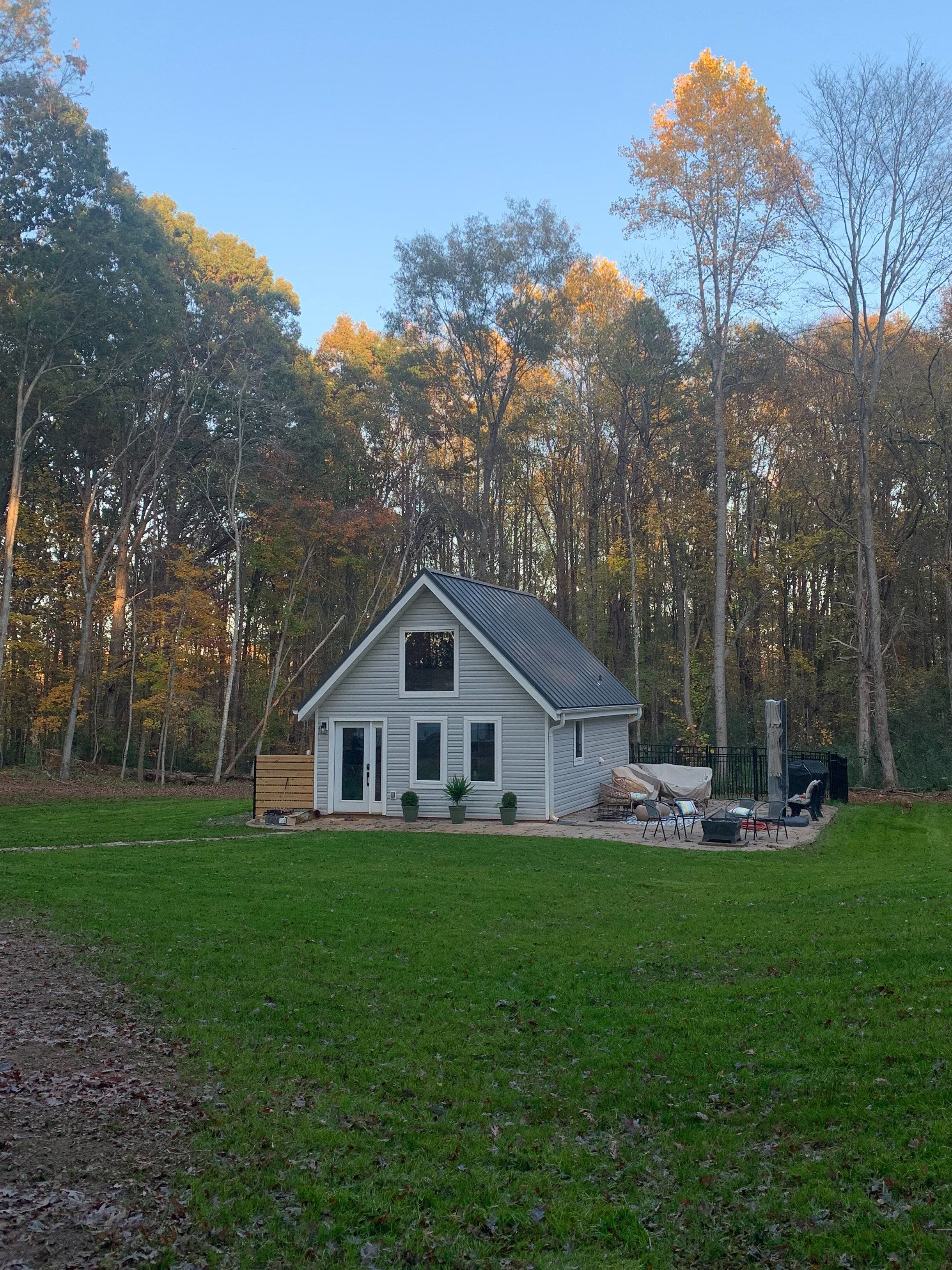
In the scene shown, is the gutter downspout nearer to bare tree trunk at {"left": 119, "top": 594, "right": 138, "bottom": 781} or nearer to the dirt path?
the dirt path

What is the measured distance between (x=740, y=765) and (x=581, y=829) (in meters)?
7.46

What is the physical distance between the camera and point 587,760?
20.7m

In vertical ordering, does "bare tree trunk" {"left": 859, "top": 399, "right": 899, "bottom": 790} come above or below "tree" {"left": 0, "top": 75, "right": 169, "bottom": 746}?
below


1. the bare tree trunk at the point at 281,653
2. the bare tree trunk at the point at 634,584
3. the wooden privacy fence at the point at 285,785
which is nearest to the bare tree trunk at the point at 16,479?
the wooden privacy fence at the point at 285,785

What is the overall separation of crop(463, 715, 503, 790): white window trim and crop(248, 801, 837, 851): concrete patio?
73 centimetres

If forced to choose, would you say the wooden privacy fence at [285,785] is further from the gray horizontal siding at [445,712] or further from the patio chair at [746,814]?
the patio chair at [746,814]

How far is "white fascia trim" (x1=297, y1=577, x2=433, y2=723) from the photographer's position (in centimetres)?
1903

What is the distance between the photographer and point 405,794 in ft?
61.7

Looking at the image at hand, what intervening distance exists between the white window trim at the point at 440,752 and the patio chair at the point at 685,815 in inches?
183

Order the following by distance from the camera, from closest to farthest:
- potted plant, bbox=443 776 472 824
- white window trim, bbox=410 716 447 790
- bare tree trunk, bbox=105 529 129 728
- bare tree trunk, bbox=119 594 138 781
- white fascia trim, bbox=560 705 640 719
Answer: potted plant, bbox=443 776 472 824
white fascia trim, bbox=560 705 640 719
white window trim, bbox=410 716 447 790
bare tree trunk, bbox=119 594 138 781
bare tree trunk, bbox=105 529 129 728

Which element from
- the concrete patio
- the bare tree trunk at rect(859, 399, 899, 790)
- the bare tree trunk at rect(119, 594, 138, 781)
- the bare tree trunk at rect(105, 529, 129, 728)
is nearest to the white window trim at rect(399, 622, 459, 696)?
the concrete patio

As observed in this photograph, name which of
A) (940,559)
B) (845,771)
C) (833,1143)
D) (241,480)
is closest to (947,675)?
(940,559)

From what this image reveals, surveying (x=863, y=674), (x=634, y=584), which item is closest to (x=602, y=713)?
(x=863, y=674)

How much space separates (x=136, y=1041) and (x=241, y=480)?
2578cm
